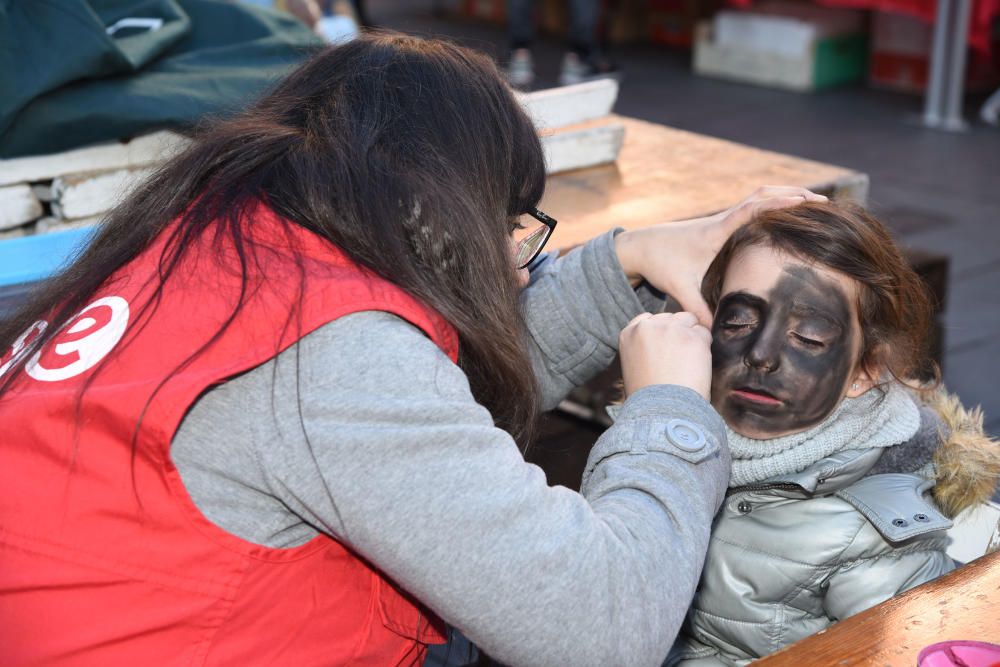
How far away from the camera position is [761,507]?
5.62 ft

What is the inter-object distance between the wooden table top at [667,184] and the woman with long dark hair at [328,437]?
3.15 feet

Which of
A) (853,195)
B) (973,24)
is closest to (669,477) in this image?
(853,195)

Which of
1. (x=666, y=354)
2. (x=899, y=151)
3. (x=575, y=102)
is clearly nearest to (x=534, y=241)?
(x=666, y=354)

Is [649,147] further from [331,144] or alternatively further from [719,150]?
[331,144]

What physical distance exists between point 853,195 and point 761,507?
3.35 feet

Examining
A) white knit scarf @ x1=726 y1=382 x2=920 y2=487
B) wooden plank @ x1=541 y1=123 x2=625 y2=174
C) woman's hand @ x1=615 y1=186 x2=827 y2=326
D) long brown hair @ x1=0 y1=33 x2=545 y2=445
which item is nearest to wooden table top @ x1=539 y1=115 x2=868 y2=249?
wooden plank @ x1=541 y1=123 x2=625 y2=174

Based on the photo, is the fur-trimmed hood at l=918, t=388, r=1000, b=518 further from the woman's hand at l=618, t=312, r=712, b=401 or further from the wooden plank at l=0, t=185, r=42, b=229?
the wooden plank at l=0, t=185, r=42, b=229

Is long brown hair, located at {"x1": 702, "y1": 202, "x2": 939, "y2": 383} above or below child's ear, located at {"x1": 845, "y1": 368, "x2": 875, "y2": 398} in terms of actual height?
above

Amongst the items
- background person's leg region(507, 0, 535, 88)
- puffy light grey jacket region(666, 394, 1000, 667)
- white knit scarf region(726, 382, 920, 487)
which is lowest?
background person's leg region(507, 0, 535, 88)

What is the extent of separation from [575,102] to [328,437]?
1845mm

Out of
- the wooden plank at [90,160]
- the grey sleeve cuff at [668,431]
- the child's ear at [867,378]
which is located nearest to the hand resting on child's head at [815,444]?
the child's ear at [867,378]

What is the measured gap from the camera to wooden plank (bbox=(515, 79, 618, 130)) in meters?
2.66

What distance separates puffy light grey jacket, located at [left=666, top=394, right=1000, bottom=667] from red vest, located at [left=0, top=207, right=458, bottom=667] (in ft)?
2.53

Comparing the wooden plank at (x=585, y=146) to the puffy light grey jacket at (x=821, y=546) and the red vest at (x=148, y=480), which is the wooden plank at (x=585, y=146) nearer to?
the puffy light grey jacket at (x=821, y=546)
